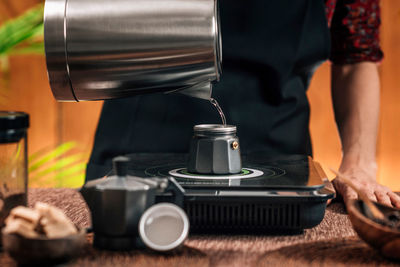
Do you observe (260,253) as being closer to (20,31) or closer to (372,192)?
(372,192)

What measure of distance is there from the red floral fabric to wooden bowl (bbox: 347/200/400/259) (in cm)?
82

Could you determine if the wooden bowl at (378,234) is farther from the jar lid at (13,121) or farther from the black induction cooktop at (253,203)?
the jar lid at (13,121)

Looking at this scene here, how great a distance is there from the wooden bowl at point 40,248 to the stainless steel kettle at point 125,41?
308 millimetres

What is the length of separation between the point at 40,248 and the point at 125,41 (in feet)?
1.16

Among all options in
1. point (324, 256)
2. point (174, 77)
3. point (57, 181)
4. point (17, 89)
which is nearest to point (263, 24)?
point (174, 77)

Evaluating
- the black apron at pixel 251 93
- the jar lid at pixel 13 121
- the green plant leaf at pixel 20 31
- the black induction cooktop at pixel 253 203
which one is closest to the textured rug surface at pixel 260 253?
the black induction cooktop at pixel 253 203

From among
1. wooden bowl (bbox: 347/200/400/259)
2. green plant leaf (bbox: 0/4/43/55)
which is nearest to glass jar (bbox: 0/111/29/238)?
wooden bowl (bbox: 347/200/400/259)

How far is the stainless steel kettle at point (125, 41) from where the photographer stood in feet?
2.54

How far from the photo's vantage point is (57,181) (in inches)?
102

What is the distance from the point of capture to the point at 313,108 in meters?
2.70

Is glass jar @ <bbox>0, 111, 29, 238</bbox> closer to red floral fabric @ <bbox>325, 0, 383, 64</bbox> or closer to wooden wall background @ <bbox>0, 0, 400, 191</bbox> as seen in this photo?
red floral fabric @ <bbox>325, 0, 383, 64</bbox>

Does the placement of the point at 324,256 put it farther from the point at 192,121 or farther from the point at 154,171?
the point at 192,121

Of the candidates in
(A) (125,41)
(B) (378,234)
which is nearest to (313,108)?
(A) (125,41)

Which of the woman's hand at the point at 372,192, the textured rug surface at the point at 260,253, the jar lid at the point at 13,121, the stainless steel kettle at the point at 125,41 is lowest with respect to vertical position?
the textured rug surface at the point at 260,253
